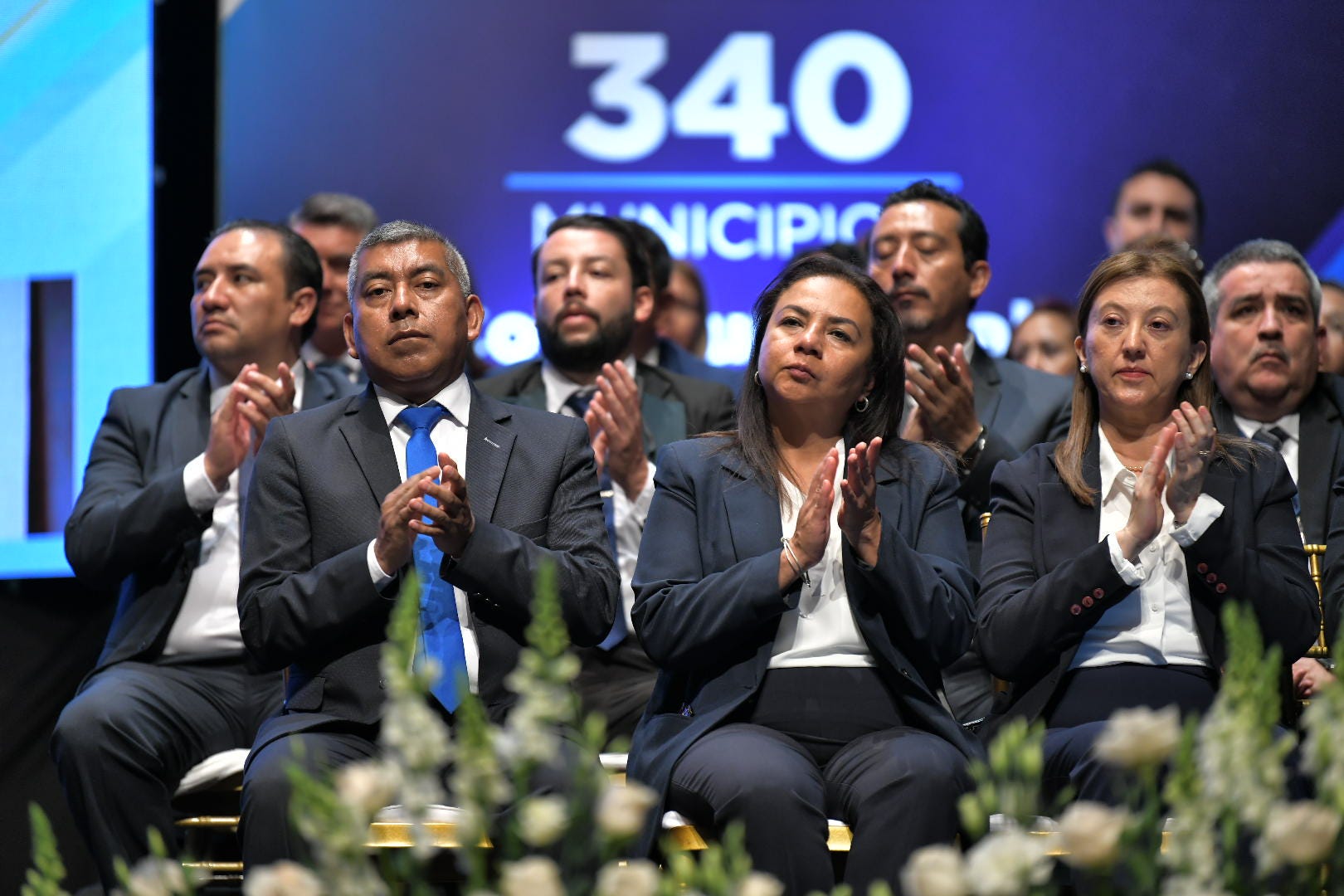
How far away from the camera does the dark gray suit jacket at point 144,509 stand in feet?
12.4

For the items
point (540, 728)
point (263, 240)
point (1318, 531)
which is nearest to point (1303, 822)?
point (540, 728)

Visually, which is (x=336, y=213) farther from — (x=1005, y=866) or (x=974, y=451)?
(x=1005, y=866)

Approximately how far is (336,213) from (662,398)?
130 cm

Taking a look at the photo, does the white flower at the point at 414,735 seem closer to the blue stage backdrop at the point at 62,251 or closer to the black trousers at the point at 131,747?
the black trousers at the point at 131,747

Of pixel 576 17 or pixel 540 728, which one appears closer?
pixel 540 728

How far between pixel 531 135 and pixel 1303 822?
198 inches

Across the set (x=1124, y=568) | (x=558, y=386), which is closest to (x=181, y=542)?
(x=558, y=386)

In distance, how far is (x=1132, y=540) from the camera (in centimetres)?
317

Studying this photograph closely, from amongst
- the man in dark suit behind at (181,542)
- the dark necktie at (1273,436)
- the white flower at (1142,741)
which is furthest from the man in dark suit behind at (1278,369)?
the white flower at (1142,741)

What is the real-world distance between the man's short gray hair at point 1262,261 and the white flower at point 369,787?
335 centimetres

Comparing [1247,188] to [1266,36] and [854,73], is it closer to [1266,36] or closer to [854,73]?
[1266,36]

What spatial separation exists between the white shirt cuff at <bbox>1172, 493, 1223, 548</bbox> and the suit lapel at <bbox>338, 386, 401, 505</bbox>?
1.54m

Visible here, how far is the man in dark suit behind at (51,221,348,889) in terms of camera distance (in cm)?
351

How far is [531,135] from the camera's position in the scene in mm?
6109
